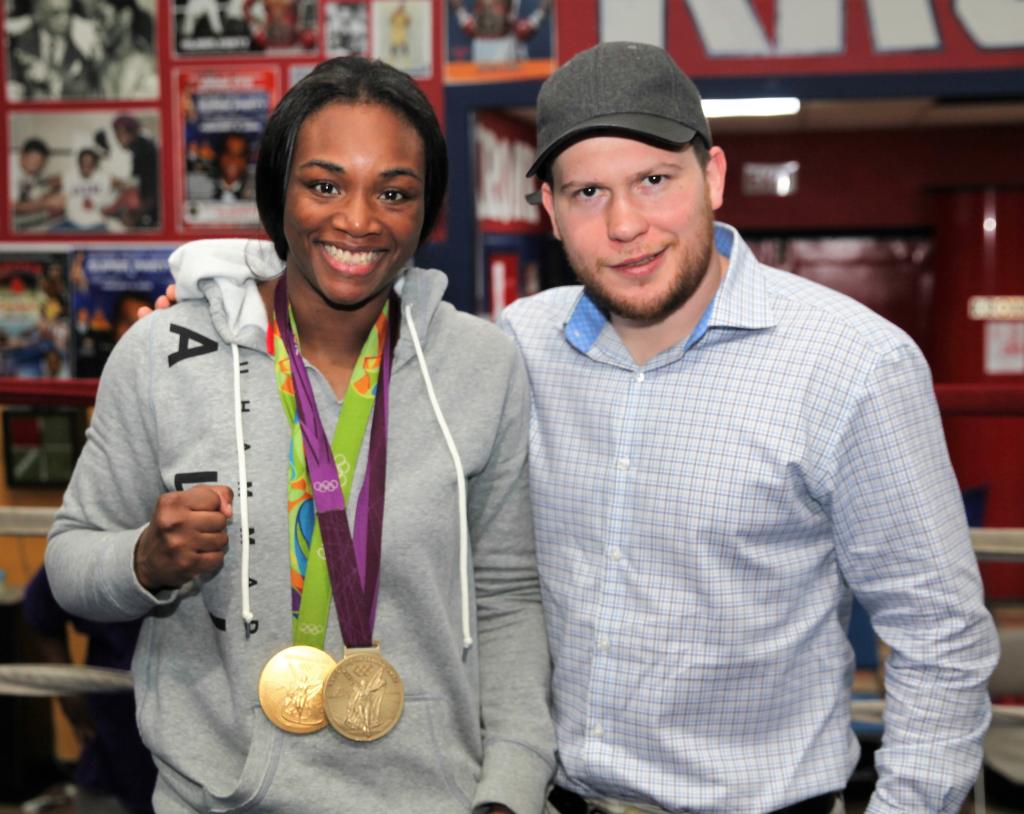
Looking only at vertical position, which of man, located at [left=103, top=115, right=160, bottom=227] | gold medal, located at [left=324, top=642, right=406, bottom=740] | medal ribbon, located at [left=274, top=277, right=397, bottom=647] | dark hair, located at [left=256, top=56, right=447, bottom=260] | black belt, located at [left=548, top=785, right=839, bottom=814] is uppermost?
man, located at [left=103, top=115, right=160, bottom=227]

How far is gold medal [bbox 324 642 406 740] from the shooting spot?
141 centimetres

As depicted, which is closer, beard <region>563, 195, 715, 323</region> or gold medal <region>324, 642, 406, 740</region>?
gold medal <region>324, 642, 406, 740</region>

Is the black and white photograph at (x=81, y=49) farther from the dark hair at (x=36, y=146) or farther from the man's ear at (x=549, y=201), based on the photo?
the man's ear at (x=549, y=201)

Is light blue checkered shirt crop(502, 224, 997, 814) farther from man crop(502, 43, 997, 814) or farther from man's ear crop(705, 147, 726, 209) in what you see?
man's ear crop(705, 147, 726, 209)

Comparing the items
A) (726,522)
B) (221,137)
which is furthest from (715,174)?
(221,137)

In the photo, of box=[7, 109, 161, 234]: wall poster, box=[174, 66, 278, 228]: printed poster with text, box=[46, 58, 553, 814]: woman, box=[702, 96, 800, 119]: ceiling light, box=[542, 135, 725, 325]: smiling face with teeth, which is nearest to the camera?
box=[46, 58, 553, 814]: woman

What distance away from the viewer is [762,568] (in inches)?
60.4

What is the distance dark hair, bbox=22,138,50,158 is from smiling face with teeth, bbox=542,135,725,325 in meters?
3.78

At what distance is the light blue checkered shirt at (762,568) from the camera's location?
1.48 metres

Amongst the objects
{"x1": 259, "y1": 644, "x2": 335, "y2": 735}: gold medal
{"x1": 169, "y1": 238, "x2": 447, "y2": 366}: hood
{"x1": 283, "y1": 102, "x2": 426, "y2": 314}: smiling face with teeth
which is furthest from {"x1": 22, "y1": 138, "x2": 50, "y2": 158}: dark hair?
{"x1": 259, "y1": 644, "x2": 335, "y2": 735}: gold medal

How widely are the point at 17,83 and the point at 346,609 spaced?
406cm

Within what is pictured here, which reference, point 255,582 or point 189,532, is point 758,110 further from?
point 189,532

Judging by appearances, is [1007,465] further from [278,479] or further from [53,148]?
[278,479]

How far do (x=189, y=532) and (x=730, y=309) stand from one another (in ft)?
2.39
